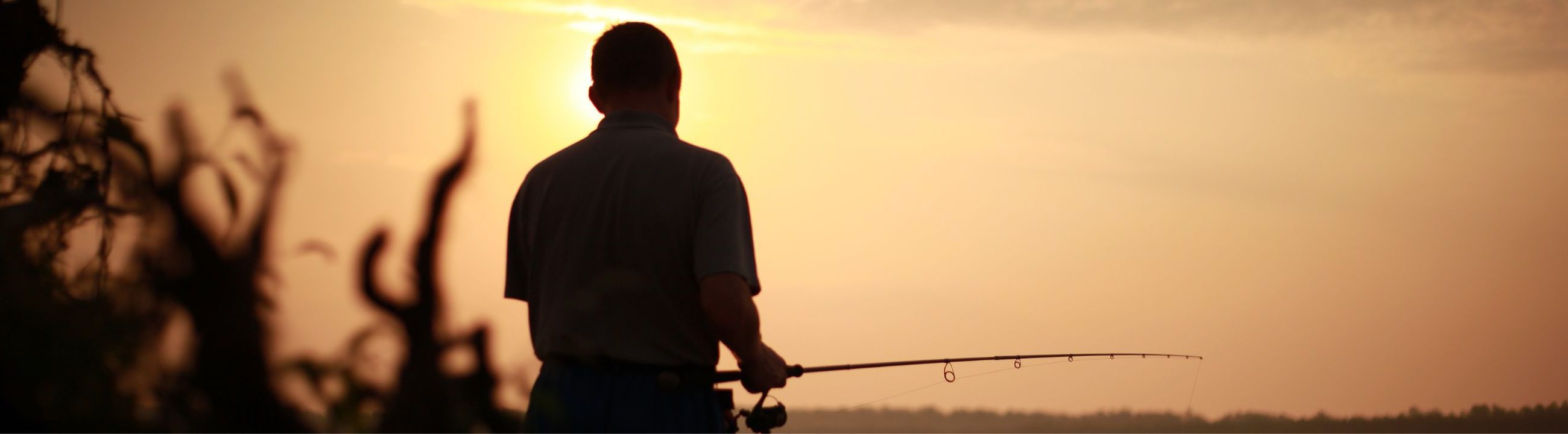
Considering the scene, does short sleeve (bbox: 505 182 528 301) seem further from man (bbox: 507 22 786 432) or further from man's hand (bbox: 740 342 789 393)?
Result: man's hand (bbox: 740 342 789 393)

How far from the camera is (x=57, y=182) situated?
4.83 feet

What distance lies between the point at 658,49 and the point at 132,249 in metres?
1.88

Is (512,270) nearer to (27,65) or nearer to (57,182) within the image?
(27,65)

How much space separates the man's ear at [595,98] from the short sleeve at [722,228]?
418 millimetres

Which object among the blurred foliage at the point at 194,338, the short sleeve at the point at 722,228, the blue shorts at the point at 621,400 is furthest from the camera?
the blue shorts at the point at 621,400

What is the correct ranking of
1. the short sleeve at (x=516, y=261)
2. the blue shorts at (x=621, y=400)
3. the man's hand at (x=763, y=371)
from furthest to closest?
the short sleeve at (x=516, y=261)
the man's hand at (x=763, y=371)
the blue shorts at (x=621, y=400)

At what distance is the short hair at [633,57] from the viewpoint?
2982 millimetres

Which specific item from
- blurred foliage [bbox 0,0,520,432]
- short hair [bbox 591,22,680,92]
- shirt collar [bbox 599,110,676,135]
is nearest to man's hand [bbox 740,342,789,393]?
shirt collar [bbox 599,110,676,135]

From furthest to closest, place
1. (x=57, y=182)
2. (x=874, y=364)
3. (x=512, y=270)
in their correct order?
(x=874, y=364) < (x=512, y=270) < (x=57, y=182)

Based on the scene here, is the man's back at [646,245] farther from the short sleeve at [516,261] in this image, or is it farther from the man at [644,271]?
the short sleeve at [516,261]

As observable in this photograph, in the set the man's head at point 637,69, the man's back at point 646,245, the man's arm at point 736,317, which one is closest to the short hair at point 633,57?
the man's head at point 637,69

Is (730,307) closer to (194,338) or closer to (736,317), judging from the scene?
(736,317)

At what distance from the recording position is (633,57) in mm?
3004

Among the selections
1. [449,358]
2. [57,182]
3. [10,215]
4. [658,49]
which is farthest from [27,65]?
[658,49]
